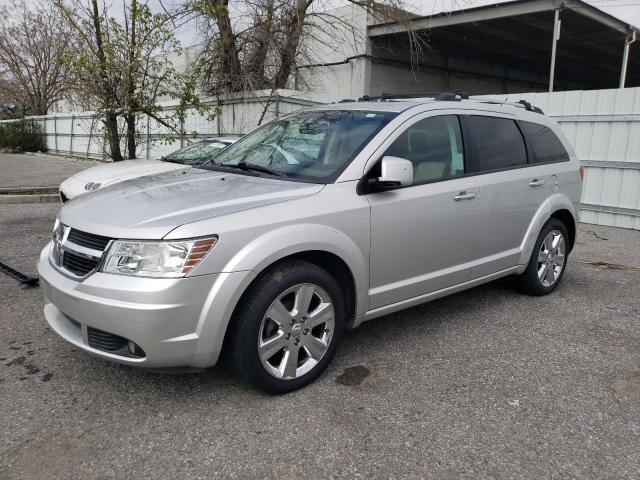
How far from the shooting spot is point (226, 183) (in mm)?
3408

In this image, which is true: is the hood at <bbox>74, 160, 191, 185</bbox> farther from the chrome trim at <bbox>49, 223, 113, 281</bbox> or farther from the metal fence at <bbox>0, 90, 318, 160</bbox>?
the metal fence at <bbox>0, 90, 318, 160</bbox>

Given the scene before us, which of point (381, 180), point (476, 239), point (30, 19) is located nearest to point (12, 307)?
point (381, 180)

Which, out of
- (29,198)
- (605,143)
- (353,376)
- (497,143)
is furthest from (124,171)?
(605,143)

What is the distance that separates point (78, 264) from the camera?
9.72 feet

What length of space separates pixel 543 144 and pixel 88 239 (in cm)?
394

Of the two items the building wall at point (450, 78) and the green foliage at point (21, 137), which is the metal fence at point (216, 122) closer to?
the building wall at point (450, 78)

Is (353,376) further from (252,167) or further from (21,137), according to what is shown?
(21,137)

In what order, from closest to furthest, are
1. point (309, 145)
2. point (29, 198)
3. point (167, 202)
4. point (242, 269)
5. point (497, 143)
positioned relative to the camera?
point (242, 269)
point (167, 202)
point (309, 145)
point (497, 143)
point (29, 198)

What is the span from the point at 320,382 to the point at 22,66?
35.4 meters

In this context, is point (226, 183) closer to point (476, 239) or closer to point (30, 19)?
point (476, 239)

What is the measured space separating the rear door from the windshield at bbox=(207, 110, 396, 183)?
3.08ft

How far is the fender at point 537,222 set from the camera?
465 cm

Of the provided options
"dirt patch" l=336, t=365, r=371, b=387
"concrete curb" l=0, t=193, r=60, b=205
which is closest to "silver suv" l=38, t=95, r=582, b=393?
"dirt patch" l=336, t=365, r=371, b=387

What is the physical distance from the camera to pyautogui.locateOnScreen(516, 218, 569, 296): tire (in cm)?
487
